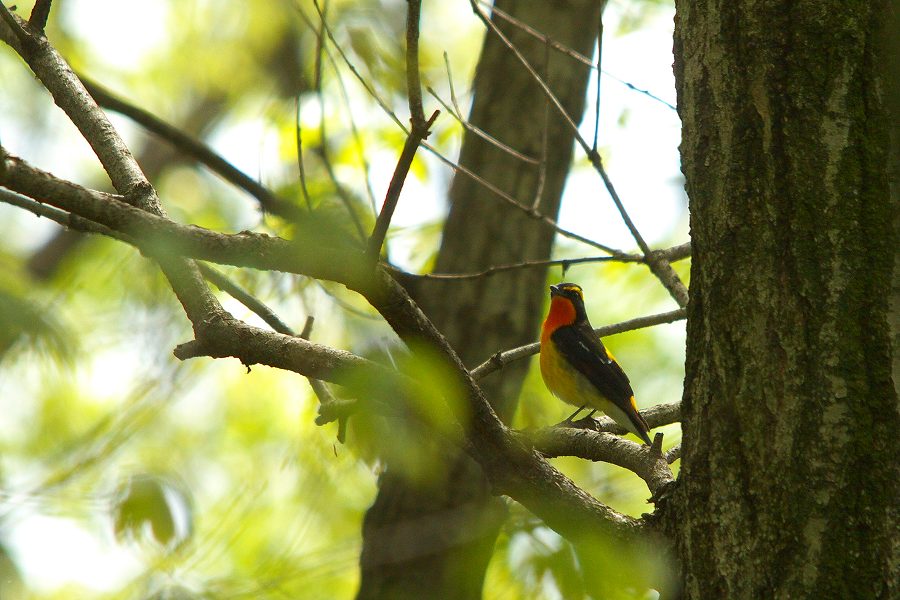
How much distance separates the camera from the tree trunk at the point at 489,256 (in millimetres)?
4438

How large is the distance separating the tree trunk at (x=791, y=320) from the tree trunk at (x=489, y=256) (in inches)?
93.4

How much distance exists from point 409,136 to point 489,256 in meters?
3.25

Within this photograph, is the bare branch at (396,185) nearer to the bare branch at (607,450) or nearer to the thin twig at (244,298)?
the bare branch at (607,450)

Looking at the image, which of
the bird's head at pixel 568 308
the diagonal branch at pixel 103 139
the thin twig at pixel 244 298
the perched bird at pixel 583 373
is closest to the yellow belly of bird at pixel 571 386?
the perched bird at pixel 583 373

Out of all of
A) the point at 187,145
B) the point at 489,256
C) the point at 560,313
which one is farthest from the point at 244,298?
the point at 560,313

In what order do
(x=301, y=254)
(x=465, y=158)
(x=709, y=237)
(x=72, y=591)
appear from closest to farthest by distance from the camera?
1. (x=301, y=254)
2. (x=709, y=237)
3. (x=465, y=158)
4. (x=72, y=591)

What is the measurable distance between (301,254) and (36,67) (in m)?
1.44

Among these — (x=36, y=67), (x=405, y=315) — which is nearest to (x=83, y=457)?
(x=36, y=67)

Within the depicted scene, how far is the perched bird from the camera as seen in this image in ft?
17.6

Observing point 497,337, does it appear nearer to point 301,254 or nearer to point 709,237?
point 709,237

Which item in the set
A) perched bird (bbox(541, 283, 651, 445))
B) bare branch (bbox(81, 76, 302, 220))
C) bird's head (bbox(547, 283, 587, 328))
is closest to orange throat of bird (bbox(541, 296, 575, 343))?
bird's head (bbox(547, 283, 587, 328))

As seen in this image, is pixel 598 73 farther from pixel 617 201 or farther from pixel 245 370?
pixel 245 370

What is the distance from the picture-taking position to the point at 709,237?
80.0 inches

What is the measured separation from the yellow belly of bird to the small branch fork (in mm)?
3789
